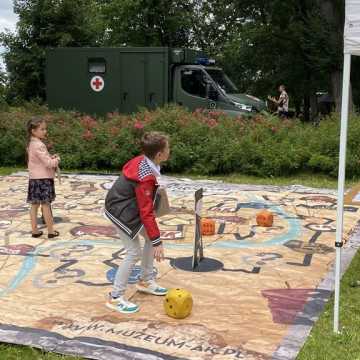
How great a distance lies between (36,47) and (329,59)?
39.6 feet

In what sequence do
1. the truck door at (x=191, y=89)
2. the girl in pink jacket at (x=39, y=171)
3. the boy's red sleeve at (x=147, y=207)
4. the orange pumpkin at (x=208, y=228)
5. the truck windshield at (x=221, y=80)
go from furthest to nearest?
the truck windshield at (x=221, y=80), the truck door at (x=191, y=89), the orange pumpkin at (x=208, y=228), the girl in pink jacket at (x=39, y=171), the boy's red sleeve at (x=147, y=207)

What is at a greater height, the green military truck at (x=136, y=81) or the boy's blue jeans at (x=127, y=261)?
the green military truck at (x=136, y=81)

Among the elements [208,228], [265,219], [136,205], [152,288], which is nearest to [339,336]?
[152,288]

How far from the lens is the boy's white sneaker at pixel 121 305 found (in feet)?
16.2

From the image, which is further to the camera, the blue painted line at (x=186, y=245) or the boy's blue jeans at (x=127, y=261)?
the blue painted line at (x=186, y=245)

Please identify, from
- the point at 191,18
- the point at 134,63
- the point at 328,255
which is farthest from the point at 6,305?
the point at 191,18

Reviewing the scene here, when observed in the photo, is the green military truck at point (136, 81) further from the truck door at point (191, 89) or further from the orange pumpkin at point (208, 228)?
the orange pumpkin at point (208, 228)

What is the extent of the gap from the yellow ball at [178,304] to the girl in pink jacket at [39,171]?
115 inches

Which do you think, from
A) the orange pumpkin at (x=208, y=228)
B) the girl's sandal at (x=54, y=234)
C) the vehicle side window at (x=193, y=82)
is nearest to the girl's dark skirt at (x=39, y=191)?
the girl's sandal at (x=54, y=234)

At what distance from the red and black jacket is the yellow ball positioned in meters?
0.45

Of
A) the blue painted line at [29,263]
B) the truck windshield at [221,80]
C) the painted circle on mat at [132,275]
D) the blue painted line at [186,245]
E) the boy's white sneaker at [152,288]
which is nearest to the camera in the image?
the boy's white sneaker at [152,288]

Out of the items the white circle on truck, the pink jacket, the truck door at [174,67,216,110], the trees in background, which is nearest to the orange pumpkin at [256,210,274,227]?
the pink jacket

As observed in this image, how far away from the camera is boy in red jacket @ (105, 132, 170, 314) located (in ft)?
15.4

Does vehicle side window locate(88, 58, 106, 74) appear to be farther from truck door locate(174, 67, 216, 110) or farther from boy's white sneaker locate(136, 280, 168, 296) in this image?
boy's white sneaker locate(136, 280, 168, 296)
